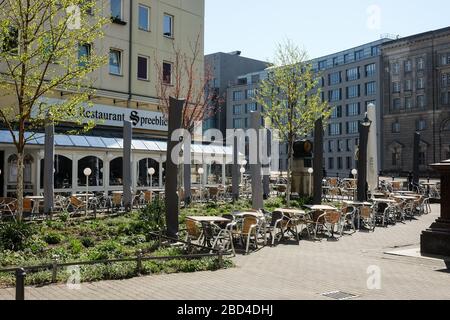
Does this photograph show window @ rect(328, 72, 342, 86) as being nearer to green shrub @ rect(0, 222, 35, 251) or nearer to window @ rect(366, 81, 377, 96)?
window @ rect(366, 81, 377, 96)

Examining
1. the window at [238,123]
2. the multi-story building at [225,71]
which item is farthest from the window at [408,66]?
the window at [238,123]

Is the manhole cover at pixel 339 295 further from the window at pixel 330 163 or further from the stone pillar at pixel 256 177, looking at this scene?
the window at pixel 330 163

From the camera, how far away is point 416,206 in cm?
2080

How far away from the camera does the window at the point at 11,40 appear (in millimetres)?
12976

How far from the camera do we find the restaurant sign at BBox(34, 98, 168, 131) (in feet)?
84.6

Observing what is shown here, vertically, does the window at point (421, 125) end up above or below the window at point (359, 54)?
below

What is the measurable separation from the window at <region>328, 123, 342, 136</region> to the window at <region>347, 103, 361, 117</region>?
9.83 feet

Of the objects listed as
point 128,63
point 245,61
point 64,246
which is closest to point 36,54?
point 64,246

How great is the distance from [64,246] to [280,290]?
5.72m

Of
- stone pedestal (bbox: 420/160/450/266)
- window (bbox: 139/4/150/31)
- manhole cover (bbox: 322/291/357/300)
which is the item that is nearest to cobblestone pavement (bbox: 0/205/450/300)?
manhole cover (bbox: 322/291/357/300)

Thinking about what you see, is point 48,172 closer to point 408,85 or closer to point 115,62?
point 115,62

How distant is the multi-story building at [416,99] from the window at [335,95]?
408 inches

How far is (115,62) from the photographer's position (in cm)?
2775
